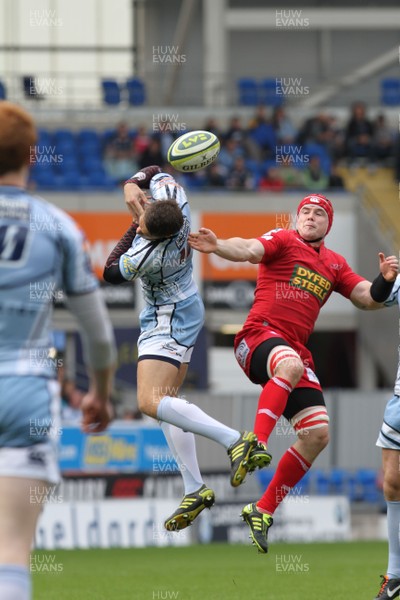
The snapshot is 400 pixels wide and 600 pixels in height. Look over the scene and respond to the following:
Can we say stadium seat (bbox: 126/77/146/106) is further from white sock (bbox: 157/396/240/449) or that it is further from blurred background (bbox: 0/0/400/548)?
white sock (bbox: 157/396/240/449)

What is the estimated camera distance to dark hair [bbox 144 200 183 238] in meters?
8.59

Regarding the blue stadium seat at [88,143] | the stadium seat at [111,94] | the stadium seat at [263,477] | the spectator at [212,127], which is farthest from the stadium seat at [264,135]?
the stadium seat at [263,477]

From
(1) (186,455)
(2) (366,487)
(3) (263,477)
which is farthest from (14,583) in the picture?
(2) (366,487)

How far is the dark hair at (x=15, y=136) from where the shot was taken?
4.85m

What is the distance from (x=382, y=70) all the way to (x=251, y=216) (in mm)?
10411

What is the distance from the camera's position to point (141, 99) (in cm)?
2997

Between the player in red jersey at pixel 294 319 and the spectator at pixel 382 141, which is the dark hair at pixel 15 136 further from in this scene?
the spectator at pixel 382 141

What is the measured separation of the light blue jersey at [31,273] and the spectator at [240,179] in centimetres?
2115

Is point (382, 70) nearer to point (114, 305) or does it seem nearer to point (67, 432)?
point (114, 305)

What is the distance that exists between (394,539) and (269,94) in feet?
76.9

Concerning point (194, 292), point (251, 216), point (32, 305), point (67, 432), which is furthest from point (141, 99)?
point (32, 305)

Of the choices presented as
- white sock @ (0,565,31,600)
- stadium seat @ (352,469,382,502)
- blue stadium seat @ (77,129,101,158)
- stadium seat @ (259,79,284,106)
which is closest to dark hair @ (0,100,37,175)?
white sock @ (0,565,31,600)

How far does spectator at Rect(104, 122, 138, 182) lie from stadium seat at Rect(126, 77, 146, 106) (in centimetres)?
309

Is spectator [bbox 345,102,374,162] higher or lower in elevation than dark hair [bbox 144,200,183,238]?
lower
